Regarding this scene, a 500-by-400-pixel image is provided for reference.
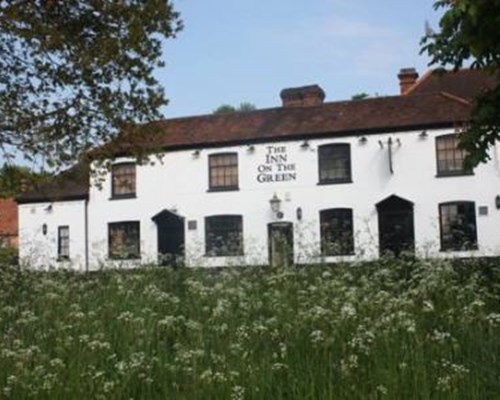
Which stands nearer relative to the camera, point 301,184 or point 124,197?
point 301,184

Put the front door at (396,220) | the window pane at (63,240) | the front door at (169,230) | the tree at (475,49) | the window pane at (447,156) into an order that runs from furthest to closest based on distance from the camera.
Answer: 1. the window pane at (63,240)
2. the front door at (169,230)
3. the front door at (396,220)
4. the window pane at (447,156)
5. the tree at (475,49)

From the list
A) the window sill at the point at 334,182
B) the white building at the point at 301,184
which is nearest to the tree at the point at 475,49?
the white building at the point at 301,184

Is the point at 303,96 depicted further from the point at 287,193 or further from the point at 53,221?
the point at 53,221

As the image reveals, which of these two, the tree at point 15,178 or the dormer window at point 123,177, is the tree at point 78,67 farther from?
the dormer window at point 123,177

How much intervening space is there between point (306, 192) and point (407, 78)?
35.3ft

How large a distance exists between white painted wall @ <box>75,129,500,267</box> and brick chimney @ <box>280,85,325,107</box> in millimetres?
3640

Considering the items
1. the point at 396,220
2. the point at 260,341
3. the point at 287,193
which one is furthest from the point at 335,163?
the point at 260,341

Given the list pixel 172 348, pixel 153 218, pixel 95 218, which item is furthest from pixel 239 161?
pixel 172 348

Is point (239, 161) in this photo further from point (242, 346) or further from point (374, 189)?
point (242, 346)

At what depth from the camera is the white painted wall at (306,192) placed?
33.4 metres

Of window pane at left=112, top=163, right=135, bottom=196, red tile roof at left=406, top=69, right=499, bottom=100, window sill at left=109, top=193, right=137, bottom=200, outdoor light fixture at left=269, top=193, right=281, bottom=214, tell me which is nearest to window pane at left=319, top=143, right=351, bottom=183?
outdoor light fixture at left=269, top=193, right=281, bottom=214

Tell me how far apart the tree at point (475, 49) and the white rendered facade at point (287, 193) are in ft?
69.6

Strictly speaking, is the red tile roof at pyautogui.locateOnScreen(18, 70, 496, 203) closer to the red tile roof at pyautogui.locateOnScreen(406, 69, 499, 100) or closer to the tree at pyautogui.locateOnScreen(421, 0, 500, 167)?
the red tile roof at pyautogui.locateOnScreen(406, 69, 499, 100)

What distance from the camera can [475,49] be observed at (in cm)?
932
